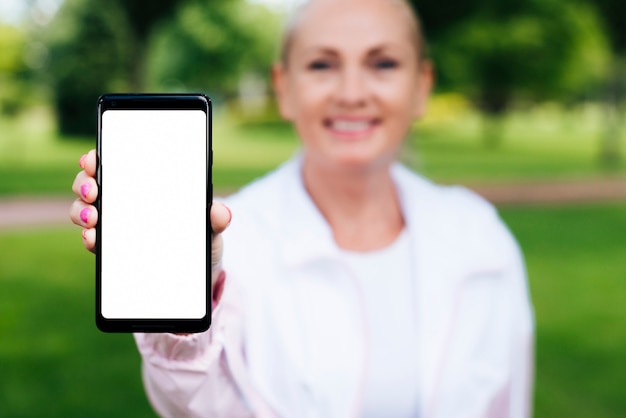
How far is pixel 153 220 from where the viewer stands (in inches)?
46.0

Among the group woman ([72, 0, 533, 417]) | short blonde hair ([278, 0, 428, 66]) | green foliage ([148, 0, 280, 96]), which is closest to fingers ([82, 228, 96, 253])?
woman ([72, 0, 533, 417])

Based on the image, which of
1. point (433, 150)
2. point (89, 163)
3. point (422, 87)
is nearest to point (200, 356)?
point (89, 163)

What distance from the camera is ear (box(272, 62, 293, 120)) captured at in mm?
1843

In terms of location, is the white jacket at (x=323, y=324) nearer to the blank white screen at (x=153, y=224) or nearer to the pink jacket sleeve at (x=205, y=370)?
the pink jacket sleeve at (x=205, y=370)

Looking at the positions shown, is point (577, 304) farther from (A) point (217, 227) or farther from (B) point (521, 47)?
(B) point (521, 47)

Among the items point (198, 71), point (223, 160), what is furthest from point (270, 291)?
point (198, 71)

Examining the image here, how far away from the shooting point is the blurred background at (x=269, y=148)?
540cm

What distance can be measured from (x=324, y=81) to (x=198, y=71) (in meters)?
27.0

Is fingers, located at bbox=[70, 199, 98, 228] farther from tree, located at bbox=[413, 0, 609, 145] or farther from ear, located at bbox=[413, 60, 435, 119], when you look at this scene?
tree, located at bbox=[413, 0, 609, 145]

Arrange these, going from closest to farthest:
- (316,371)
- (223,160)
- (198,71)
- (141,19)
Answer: (316,371)
(141,19)
(223,160)
(198,71)

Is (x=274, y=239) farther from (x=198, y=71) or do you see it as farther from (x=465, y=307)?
(x=198, y=71)

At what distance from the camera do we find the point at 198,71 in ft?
91.9

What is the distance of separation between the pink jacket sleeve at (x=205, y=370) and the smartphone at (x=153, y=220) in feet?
0.48

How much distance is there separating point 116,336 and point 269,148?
55.8 feet
